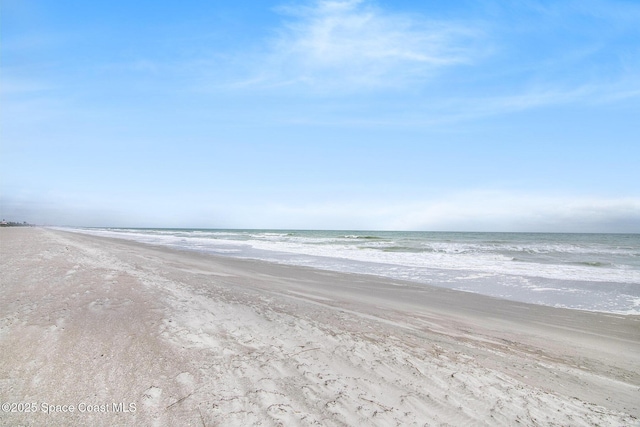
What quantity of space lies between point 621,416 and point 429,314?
15.0 ft

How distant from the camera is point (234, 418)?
342cm

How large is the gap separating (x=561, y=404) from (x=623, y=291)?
11866 millimetres

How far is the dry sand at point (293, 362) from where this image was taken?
3.65m

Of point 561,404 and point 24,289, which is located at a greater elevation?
point 24,289

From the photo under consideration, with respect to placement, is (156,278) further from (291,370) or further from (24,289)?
(291,370)

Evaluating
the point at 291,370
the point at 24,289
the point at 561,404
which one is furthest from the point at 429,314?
the point at 24,289

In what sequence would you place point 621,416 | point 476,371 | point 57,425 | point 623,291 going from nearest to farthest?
point 57,425
point 621,416
point 476,371
point 623,291

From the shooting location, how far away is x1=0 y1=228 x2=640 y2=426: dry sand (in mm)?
3650

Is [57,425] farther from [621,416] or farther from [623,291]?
[623,291]

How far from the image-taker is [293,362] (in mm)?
4777

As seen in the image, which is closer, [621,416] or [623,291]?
[621,416]

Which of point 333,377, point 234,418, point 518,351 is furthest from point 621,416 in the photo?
point 234,418

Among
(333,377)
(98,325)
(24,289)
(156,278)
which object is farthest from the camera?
(156,278)

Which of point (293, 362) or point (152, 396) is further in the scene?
point (293, 362)
